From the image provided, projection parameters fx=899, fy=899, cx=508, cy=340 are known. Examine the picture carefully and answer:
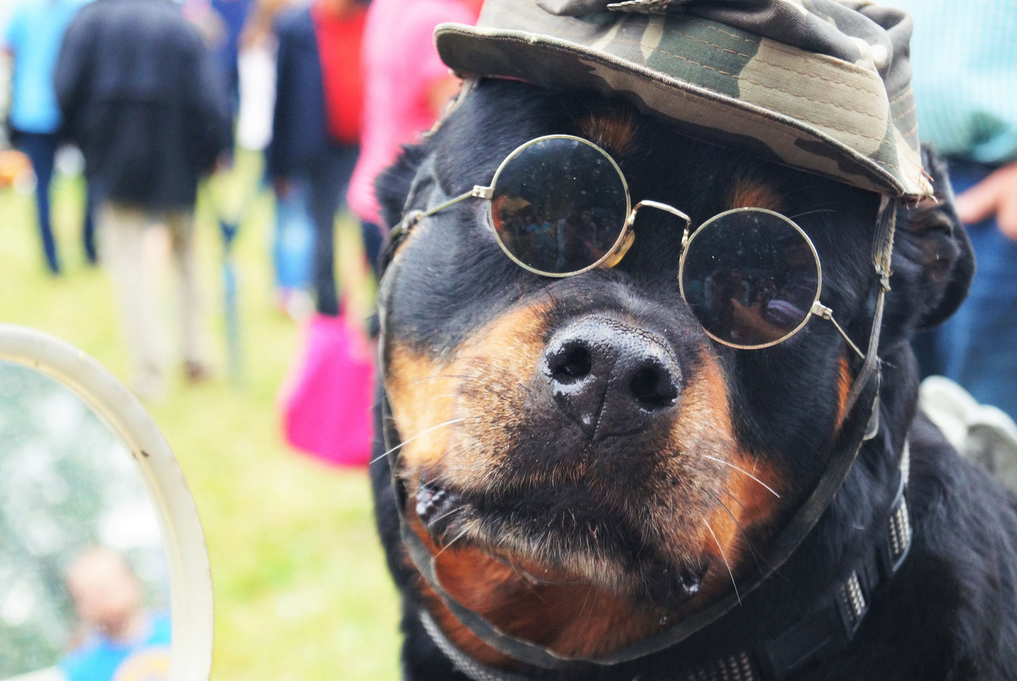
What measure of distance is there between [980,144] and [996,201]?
0.19 metres

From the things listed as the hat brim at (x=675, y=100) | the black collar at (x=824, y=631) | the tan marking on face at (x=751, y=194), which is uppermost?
the hat brim at (x=675, y=100)

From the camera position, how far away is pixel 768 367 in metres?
1.82

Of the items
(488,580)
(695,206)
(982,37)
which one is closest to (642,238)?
(695,206)

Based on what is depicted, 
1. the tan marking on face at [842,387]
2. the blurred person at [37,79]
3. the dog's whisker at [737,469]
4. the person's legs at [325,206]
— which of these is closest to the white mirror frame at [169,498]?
the dog's whisker at [737,469]

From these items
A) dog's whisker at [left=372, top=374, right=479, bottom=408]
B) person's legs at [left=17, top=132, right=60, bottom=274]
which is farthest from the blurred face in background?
person's legs at [left=17, top=132, right=60, bottom=274]

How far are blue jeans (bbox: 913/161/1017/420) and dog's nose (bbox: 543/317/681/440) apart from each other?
1.62 m

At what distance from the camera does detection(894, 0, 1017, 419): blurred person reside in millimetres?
2697

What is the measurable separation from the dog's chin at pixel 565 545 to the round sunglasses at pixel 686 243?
0.44 m

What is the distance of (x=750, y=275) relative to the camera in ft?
5.64

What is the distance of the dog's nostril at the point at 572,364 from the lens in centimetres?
161

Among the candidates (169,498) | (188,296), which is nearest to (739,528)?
(169,498)

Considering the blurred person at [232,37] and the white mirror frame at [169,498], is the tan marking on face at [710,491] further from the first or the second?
the blurred person at [232,37]

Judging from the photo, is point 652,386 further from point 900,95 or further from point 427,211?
point 900,95

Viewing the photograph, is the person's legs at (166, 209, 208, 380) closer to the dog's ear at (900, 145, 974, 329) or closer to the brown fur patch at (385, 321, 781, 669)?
the brown fur patch at (385, 321, 781, 669)
